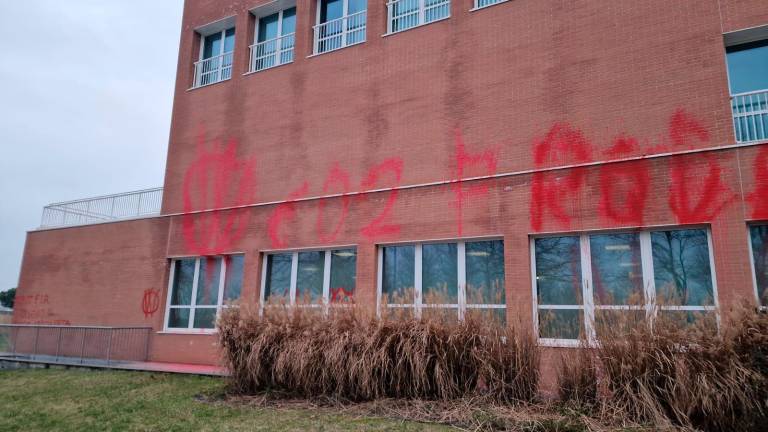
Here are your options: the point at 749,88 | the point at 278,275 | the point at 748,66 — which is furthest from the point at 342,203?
the point at 748,66

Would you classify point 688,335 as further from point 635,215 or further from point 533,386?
point 635,215

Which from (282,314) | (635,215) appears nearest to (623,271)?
(635,215)

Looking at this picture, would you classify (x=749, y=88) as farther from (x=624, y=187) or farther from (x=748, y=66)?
(x=624, y=187)

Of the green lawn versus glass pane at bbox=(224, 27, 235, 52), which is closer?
the green lawn

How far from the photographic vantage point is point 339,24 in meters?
13.9

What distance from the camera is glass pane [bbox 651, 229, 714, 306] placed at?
28.1 ft

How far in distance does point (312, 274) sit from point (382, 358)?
215 inches

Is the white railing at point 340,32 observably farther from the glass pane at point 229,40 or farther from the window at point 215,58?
the glass pane at point 229,40

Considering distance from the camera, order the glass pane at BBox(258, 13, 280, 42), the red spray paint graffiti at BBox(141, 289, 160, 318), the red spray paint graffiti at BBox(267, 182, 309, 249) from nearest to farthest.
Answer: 1. the red spray paint graffiti at BBox(267, 182, 309, 249)
2. the red spray paint graffiti at BBox(141, 289, 160, 318)
3. the glass pane at BBox(258, 13, 280, 42)

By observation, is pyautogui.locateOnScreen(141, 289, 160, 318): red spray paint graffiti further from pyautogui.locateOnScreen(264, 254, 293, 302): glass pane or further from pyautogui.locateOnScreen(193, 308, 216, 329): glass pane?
pyautogui.locateOnScreen(264, 254, 293, 302): glass pane

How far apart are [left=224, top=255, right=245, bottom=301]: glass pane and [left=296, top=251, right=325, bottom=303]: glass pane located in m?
1.70

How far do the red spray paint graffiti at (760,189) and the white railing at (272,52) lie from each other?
1049 centimetres

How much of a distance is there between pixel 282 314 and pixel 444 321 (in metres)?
2.68

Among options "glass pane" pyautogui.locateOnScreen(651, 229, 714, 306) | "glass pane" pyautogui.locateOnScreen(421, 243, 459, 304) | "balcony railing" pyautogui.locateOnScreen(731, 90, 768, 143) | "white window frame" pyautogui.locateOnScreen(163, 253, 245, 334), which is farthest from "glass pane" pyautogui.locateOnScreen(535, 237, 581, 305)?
"white window frame" pyautogui.locateOnScreen(163, 253, 245, 334)
